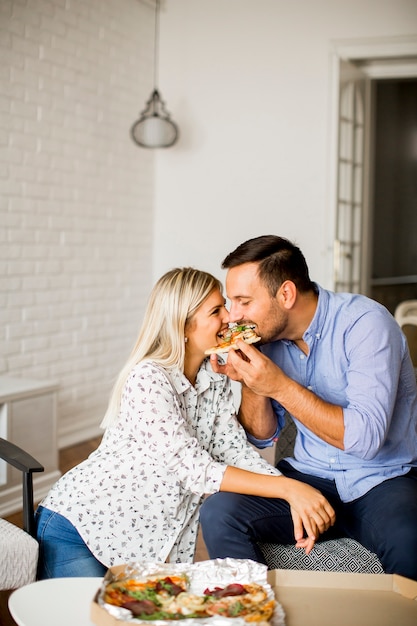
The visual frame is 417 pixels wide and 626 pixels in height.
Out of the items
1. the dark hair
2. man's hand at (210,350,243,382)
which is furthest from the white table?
the dark hair

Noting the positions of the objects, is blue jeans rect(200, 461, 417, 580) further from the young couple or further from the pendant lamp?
the pendant lamp

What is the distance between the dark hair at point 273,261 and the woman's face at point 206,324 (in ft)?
0.51

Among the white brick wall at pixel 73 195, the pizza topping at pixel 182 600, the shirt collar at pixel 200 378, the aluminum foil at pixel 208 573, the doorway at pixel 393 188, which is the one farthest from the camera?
the doorway at pixel 393 188

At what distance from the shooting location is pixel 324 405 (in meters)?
2.05

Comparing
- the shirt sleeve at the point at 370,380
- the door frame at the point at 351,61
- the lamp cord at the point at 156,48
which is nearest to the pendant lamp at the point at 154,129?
the lamp cord at the point at 156,48

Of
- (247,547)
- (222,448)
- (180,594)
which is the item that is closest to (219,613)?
(180,594)

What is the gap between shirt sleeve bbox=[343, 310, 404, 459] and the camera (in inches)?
79.0

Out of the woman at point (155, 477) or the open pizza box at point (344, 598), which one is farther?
the woman at point (155, 477)

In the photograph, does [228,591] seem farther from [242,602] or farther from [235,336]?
[235,336]

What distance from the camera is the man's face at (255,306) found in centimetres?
231

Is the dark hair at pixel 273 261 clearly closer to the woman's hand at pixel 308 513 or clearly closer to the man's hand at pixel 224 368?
the man's hand at pixel 224 368

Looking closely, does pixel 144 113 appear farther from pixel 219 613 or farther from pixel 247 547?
pixel 219 613

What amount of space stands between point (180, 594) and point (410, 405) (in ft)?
3.48

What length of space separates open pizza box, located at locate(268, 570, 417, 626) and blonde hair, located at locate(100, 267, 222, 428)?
0.79 m
